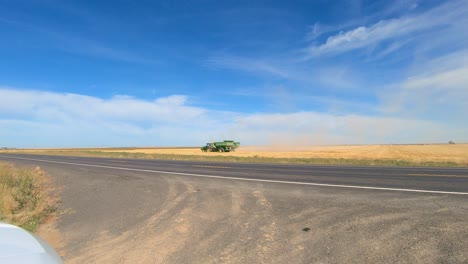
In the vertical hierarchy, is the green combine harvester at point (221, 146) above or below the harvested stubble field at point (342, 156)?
above

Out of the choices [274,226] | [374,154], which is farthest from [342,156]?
[274,226]

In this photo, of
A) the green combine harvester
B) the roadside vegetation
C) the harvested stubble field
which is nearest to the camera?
the roadside vegetation

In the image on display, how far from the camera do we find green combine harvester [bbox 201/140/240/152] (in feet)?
216

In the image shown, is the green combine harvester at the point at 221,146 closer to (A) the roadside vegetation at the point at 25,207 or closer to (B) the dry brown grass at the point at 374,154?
(B) the dry brown grass at the point at 374,154

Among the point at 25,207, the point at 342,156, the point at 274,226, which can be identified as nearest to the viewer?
the point at 274,226

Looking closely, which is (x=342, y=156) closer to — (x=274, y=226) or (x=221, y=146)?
(x=221, y=146)

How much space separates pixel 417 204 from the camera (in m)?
8.30

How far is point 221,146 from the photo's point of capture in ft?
218

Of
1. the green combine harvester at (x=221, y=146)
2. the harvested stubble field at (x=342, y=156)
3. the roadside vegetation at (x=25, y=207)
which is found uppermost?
the green combine harvester at (x=221, y=146)

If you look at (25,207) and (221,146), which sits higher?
(221,146)

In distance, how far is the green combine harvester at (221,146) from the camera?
65831 millimetres

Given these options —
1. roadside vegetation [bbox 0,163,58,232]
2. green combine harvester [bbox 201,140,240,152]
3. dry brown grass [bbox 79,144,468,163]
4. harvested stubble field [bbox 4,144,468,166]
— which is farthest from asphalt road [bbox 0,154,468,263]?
green combine harvester [bbox 201,140,240,152]

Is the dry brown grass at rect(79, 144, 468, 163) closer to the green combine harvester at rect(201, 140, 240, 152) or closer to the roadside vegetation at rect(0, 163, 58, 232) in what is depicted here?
the green combine harvester at rect(201, 140, 240, 152)

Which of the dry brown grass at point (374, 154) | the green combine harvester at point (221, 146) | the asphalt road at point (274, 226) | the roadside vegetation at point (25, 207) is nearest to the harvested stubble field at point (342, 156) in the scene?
the dry brown grass at point (374, 154)
